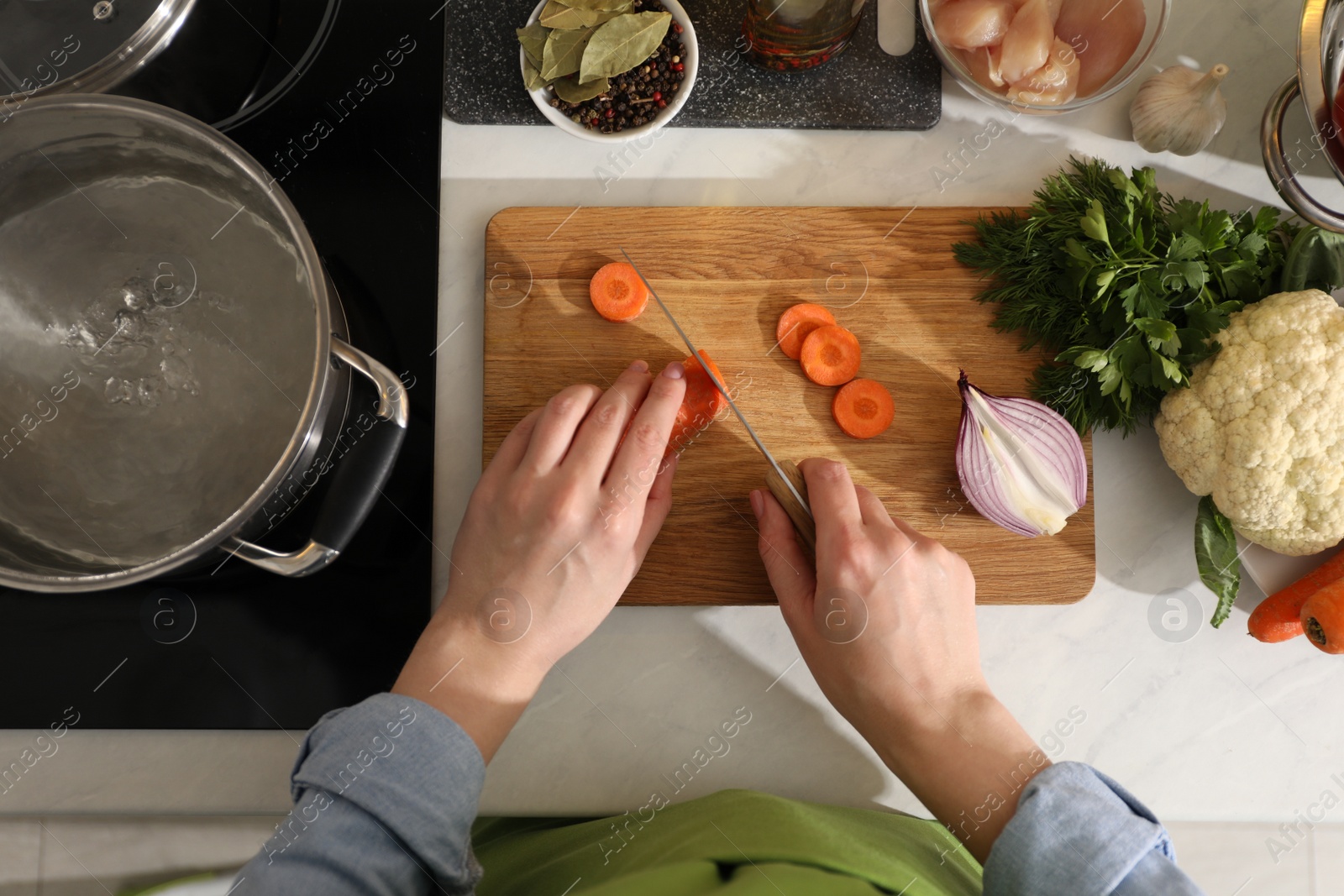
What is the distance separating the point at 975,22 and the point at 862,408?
42 cm

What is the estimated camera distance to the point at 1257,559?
0.90 metres

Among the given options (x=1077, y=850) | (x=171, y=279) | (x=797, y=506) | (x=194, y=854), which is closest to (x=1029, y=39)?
(x=797, y=506)

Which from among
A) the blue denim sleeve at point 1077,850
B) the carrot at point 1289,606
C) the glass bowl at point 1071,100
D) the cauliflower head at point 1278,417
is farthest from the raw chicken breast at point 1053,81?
the blue denim sleeve at point 1077,850

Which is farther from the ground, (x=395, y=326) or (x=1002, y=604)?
(x=395, y=326)

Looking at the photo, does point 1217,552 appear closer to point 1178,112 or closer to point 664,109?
point 1178,112

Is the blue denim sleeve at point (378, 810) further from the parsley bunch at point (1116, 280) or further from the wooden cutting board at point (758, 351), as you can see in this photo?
the parsley bunch at point (1116, 280)

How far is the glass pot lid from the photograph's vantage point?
2.68ft

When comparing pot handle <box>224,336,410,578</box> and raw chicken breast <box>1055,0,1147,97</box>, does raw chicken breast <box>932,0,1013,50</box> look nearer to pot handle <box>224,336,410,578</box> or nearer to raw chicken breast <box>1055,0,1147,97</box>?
raw chicken breast <box>1055,0,1147,97</box>

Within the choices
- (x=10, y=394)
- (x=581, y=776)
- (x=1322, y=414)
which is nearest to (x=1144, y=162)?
(x=1322, y=414)

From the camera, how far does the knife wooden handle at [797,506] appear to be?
0.85m

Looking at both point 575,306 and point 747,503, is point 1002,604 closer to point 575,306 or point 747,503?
point 747,503

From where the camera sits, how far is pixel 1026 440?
0.87 m

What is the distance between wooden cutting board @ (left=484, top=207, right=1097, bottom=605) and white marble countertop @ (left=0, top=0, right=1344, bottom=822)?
0.05 m

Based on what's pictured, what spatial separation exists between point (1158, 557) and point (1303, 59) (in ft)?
1.72
